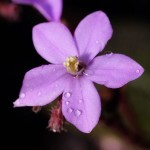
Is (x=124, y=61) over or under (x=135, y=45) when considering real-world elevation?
over

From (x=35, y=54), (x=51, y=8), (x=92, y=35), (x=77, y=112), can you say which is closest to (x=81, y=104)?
(x=77, y=112)

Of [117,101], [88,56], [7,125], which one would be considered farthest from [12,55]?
[88,56]

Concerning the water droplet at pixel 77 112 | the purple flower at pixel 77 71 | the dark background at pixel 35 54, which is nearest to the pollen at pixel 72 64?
the purple flower at pixel 77 71

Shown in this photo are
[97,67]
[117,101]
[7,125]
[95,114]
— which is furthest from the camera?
[7,125]

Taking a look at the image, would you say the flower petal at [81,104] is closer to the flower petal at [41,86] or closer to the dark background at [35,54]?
the flower petal at [41,86]

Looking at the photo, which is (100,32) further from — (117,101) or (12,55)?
(12,55)

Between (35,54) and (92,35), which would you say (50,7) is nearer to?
(92,35)
